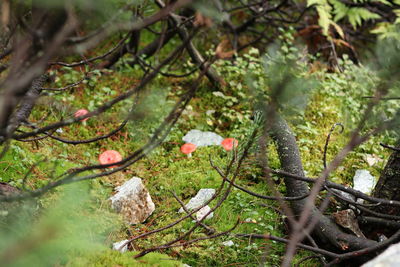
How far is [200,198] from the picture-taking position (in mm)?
3699

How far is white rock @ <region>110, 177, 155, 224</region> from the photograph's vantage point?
11.5 feet

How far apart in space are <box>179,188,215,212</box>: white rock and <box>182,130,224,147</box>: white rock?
976mm

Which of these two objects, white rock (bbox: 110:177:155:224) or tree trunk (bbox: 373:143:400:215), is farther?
white rock (bbox: 110:177:155:224)

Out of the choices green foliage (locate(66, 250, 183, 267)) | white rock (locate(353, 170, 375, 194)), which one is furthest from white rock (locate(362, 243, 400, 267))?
white rock (locate(353, 170, 375, 194))

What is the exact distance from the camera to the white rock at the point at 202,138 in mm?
4711

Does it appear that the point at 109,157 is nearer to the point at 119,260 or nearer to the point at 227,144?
the point at 227,144

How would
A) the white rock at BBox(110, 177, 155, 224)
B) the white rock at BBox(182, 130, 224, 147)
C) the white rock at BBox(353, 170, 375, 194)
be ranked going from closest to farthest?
the white rock at BBox(110, 177, 155, 224), the white rock at BBox(353, 170, 375, 194), the white rock at BBox(182, 130, 224, 147)

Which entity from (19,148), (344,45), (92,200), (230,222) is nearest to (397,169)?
(230,222)

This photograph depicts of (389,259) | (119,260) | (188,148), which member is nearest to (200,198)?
(188,148)

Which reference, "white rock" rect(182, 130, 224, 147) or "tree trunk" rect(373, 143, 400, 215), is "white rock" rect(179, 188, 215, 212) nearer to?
"white rock" rect(182, 130, 224, 147)

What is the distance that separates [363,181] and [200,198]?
1.62 m

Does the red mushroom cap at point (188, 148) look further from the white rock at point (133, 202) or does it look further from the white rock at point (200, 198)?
the white rock at point (133, 202)

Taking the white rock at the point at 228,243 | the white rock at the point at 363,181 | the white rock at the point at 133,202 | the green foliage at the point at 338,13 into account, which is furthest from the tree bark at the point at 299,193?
the green foliage at the point at 338,13

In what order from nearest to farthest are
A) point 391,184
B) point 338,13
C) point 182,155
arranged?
1. point 391,184
2. point 182,155
3. point 338,13
